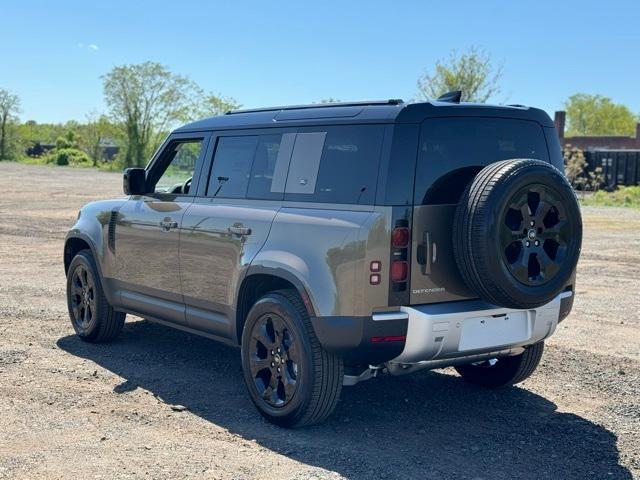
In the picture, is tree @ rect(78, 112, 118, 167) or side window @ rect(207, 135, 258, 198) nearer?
side window @ rect(207, 135, 258, 198)

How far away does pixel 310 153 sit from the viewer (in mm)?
5098

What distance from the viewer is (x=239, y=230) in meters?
5.33

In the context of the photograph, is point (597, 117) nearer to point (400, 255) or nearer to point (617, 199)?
point (617, 199)

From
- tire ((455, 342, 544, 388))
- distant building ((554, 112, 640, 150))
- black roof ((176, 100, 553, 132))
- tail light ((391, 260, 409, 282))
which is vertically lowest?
tire ((455, 342, 544, 388))

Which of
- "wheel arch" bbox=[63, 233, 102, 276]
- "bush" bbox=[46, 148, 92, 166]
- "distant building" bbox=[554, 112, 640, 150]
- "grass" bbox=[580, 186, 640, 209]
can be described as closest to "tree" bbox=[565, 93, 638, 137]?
"distant building" bbox=[554, 112, 640, 150]

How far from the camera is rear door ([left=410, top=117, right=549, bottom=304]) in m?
4.57

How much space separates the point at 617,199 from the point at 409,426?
28.5 metres

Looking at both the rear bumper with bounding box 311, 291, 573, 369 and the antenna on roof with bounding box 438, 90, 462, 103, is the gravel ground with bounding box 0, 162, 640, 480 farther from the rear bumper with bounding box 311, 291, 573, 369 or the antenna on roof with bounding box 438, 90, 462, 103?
the antenna on roof with bounding box 438, 90, 462, 103

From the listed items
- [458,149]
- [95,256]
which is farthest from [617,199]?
[458,149]

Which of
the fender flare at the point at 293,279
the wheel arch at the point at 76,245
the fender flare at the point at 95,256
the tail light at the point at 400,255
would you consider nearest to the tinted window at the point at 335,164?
the tail light at the point at 400,255

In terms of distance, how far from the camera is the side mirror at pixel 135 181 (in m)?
6.50

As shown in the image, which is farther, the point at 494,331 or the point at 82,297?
the point at 82,297

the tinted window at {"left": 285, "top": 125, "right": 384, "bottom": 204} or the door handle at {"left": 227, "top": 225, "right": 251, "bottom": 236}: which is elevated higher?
the tinted window at {"left": 285, "top": 125, "right": 384, "bottom": 204}

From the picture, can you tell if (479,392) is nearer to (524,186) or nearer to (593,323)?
(524,186)
